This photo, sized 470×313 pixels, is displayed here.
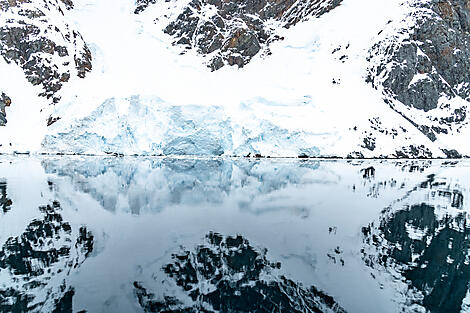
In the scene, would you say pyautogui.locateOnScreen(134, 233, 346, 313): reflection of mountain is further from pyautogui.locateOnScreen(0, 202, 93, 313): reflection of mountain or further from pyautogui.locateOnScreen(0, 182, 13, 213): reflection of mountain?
pyautogui.locateOnScreen(0, 182, 13, 213): reflection of mountain

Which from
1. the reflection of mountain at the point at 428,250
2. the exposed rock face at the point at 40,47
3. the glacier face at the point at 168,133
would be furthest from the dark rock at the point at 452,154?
the exposed rock face at the point at 40,47

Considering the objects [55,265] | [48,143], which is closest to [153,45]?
[48,143]

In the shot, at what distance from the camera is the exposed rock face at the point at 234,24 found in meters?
71.6

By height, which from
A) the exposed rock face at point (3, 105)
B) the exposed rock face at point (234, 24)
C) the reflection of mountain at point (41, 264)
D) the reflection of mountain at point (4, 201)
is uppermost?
the exposed rock face at point (234, 24)

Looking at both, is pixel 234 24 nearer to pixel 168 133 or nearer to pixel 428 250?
pixel 168 133

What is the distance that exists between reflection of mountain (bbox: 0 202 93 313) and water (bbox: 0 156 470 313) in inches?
1.3

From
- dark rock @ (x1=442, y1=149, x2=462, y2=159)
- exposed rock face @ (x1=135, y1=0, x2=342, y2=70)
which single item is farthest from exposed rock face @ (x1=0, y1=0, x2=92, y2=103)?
dark rock @ (x1=442, y1=149, x2=462, y2=159)

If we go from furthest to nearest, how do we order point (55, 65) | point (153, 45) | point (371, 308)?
1. point (153, 45)
2. point (55, 65)
3. point (371, 308)

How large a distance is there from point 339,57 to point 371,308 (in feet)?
193

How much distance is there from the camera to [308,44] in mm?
65812

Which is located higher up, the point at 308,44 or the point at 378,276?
the point at 308,44

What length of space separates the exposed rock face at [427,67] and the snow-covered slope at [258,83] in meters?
0.22

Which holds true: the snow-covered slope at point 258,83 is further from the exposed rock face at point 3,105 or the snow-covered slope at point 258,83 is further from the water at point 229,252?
the water at point 229,252

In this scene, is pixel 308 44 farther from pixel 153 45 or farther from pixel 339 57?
pixel 153 45
